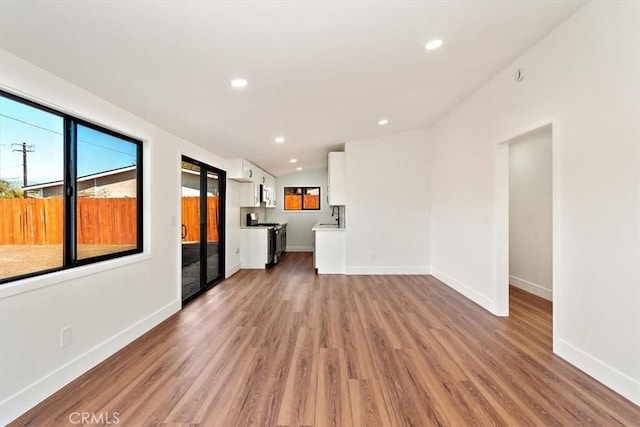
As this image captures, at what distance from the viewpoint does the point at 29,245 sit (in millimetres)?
1989

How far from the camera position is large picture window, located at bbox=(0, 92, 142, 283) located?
6.13 ft

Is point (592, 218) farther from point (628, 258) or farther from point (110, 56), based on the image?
point (110, 56)

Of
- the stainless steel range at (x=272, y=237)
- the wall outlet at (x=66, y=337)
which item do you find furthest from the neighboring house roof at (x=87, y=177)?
the stainless steel range at (x=272, y=237)

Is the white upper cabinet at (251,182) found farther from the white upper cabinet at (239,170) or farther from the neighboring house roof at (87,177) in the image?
the neighboring house roof at (87,177)

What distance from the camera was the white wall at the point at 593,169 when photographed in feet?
6.09

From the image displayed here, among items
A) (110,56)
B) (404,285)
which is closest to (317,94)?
(110,56)

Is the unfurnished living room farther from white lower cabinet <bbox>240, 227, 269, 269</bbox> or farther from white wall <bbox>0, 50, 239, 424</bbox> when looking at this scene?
white lower cabinet <bbox>240, 227, 269, 269</bbox>

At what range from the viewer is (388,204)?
219 inches

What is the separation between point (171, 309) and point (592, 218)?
4273 millimetres

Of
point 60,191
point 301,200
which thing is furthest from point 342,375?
point 301,200

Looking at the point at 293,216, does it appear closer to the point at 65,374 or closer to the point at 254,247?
the point at 254,247

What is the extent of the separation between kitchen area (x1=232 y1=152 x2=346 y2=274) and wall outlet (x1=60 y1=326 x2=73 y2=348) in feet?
12.8

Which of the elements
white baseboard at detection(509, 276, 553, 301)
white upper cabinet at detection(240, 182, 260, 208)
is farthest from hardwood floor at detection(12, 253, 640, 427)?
white upper cabinet at detection(240, 182, 260, 208)

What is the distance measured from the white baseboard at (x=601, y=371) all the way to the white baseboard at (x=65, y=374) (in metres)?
3.87
